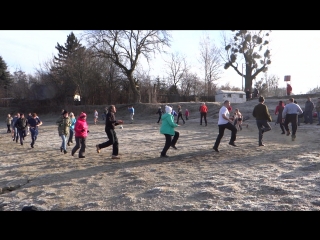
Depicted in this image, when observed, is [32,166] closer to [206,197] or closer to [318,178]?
[206,197]

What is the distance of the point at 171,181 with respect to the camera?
6891 millimetres

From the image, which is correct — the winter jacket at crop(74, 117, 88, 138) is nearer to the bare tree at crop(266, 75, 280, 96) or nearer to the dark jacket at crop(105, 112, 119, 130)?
the dark jacket at crop(105, 112, 119, 130)

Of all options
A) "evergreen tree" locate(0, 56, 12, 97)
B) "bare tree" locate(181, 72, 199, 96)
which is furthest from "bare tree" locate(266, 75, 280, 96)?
"evergreen tree" locate(0, 56, 12, 97)

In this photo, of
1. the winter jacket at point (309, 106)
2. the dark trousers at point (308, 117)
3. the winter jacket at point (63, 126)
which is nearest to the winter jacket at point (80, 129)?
the winter jacket at point (63, 126)

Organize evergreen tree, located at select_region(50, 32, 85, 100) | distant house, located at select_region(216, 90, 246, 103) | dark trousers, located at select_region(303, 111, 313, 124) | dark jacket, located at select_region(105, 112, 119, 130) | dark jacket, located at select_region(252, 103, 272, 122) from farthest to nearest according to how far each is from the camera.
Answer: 1. evergreen tree, located at select_region(50, 32, 85, 100)
2. distant house, located at select_region(216, 90, 246, 103)
3. dark trousers, located at select_region(303, 111, 313, 124)
4. dark jacket, located at select_region(252, 103, 272, 122)
5. dark jacket, located at select_region(105, 112, 119, 130)

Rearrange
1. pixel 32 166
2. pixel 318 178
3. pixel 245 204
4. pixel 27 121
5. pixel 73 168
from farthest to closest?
pixel 27 121 < pixel 32 166 < pixel 73 168 < pixel 318 178 < pixel 245 204

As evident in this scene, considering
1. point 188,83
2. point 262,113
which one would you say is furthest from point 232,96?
point 262,113

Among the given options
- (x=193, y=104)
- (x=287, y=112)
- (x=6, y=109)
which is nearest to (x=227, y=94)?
(x=193, y=104)

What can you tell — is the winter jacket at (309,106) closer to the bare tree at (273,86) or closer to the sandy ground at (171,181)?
the sandy ground at (171,181)

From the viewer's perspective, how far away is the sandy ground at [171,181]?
212 inches

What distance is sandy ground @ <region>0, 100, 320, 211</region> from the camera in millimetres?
5375

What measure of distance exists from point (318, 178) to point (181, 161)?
3.73 metres

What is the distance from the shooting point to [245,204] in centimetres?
515

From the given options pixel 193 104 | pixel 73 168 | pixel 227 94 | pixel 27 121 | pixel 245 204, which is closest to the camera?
pixel 245 204
